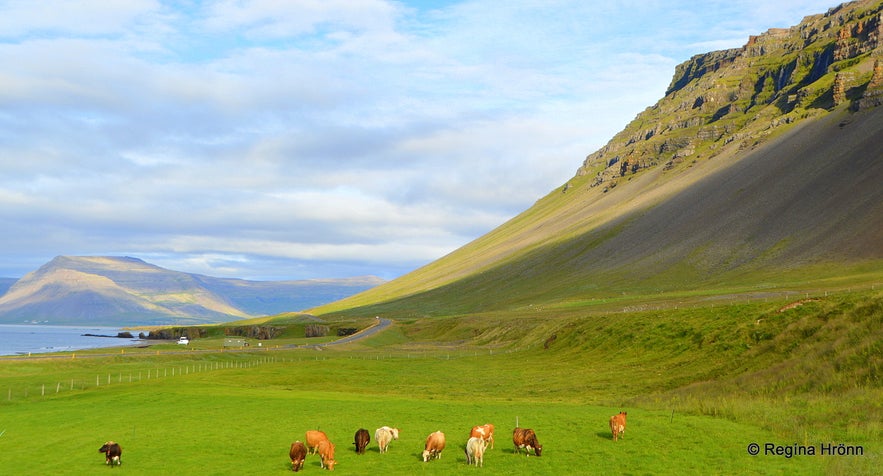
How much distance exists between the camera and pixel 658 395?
51.6m

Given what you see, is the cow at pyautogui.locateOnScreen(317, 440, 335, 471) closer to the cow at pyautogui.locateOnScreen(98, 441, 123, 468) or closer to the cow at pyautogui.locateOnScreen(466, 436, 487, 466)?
the cow at pyautogui.locateOnScreen(466, 436, 487, 466)

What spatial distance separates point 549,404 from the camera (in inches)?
1966

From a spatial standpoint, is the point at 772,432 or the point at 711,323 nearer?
the point at 772,432

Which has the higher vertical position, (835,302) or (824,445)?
(835,302)

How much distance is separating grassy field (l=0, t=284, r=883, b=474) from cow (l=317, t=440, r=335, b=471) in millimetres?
630

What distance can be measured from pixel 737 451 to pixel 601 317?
246ft

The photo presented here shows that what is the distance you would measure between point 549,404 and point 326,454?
24455mm

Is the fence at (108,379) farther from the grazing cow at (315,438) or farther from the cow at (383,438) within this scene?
the cow at (383,438)

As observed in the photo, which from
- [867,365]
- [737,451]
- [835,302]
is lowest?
[737,451]

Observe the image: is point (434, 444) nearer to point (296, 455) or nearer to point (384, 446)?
point (384, 446)

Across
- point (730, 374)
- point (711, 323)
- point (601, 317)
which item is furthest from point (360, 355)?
point (730, 374)

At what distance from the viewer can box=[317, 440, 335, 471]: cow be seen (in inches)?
1155

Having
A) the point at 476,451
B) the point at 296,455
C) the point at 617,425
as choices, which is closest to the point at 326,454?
the point at 296,455

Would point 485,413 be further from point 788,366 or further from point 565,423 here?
point 788,366
